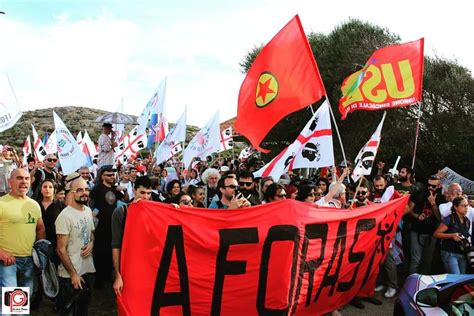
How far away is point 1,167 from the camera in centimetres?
711

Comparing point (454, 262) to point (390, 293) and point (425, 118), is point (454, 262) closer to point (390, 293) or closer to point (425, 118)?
point (390, 293)

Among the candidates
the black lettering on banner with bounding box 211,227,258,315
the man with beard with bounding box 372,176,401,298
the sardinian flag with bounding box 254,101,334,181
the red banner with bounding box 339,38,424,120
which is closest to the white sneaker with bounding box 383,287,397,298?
the man with beard with bounding box 372,176,401,298

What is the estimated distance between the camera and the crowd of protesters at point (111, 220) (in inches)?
178

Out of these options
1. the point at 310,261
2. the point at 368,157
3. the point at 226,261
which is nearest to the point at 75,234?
the point at 226,261

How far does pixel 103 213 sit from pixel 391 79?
5.79m

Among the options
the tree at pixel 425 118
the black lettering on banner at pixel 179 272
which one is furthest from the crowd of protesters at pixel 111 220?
the tree at pixel 425 118

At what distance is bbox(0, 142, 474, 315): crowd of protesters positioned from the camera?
4.53 metres

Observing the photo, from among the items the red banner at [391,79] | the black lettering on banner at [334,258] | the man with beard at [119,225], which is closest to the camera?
the man with beard at [119,225]

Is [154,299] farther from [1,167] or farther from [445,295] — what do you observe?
[1,167]

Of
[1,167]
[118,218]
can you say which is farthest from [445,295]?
[1,167]

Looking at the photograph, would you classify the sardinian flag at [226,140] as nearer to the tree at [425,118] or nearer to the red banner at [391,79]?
the tree at [425,118]

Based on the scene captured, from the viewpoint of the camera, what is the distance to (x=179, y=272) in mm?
4547

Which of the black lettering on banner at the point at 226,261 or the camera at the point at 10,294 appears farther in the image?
the black lettering on banner at the point at 226,261

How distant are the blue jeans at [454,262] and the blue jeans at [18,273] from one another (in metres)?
5.36
